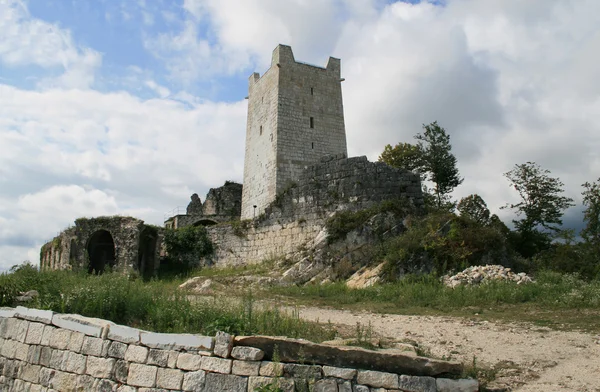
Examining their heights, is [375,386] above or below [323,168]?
below

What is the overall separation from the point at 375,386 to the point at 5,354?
613 centimetres

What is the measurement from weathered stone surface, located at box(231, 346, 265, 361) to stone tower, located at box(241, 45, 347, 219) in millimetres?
18008

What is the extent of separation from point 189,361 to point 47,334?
2798mm

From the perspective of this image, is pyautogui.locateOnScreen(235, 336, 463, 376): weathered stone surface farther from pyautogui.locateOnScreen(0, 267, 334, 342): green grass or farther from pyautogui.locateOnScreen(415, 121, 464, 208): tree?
pyautogui.locateOnScreen(415, 121, 464, 208): tree

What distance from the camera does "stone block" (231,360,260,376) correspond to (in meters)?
5.71

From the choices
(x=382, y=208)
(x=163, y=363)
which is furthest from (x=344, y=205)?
(x=163, y=363)

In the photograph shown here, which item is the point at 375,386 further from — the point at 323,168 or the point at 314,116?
the point at 314,116

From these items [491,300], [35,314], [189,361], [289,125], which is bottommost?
[189,361]

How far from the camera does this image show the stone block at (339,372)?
17.8ft

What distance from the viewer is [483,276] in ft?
40.0

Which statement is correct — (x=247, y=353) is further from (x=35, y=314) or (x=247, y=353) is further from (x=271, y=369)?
(x=35, y=314)

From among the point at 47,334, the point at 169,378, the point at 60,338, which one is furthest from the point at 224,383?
the point at 47,334

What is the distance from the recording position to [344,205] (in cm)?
1775

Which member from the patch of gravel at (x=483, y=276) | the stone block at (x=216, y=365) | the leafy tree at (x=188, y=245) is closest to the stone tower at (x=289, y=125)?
the leafy tree at (x=188, y=245)
